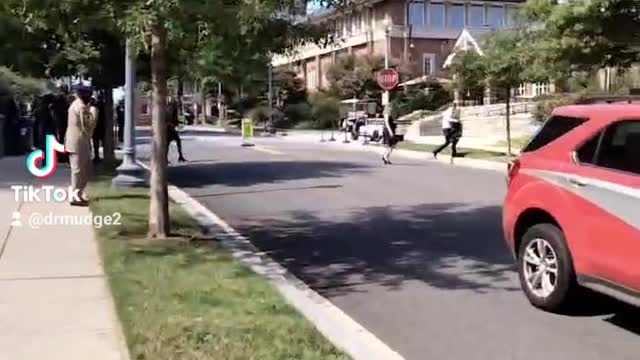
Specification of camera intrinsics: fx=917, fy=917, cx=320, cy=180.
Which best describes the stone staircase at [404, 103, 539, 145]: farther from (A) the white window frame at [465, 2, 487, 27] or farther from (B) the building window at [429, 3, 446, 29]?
(A) the white window frame at [465, 2, 487, 27]

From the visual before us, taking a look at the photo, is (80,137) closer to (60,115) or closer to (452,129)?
(60,115)

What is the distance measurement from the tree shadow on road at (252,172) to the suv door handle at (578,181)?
11.4m

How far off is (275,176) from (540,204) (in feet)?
41.8

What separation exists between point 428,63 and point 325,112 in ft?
38.5

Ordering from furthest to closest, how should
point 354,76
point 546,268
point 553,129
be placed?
1. point 354,76
2. point 553,129
3. point 546,268

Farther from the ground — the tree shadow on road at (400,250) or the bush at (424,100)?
the bush at (424,100)

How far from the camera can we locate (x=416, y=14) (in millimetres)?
72875

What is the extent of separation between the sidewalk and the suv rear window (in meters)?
3.76

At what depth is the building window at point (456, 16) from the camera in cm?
7425

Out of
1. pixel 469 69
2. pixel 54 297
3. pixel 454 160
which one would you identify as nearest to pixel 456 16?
pixel 469 69

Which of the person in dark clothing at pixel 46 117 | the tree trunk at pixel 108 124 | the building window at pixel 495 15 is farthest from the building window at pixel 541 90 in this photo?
the person in dark clothing at pixel 46 117

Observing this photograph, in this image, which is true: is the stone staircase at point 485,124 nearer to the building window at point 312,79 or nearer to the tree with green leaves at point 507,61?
the tree with green leaves at point 507,61

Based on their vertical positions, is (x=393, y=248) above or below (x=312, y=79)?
below

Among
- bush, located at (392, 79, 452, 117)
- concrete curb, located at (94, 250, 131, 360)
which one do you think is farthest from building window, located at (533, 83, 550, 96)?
concrete curb, located at (94, 250, 131, 360)
